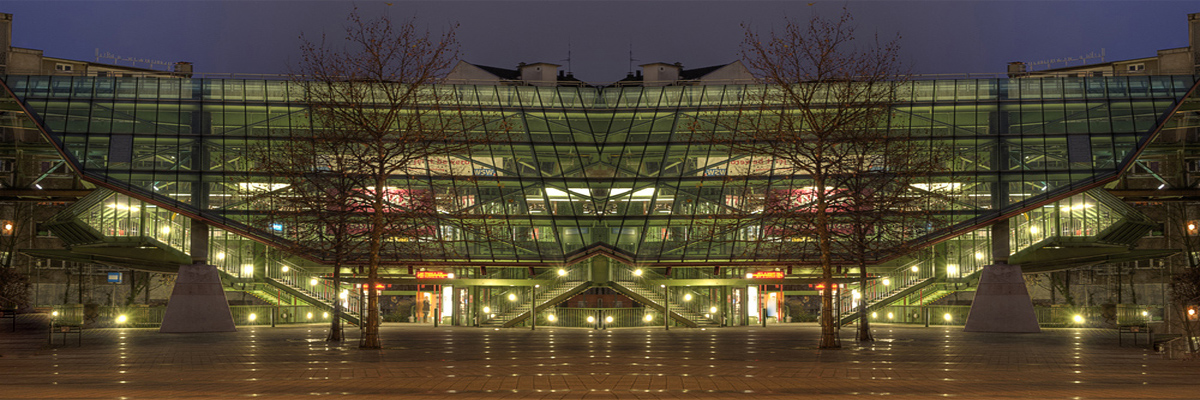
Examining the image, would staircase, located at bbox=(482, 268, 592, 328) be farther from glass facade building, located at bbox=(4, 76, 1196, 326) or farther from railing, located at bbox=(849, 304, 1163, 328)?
railing, located at bbox=(849, 304, 1163, 328)

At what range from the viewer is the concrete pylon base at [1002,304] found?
51.2 m

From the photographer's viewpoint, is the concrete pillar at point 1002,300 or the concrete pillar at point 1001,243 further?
the concrete pillar at point 1001,243

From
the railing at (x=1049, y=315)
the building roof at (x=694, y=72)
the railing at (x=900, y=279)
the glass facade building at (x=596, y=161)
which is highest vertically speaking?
the building roof at (x=694, y=72)

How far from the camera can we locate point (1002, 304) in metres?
51.9

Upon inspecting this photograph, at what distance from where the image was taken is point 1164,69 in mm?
82188

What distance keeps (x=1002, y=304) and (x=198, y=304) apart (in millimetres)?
38281

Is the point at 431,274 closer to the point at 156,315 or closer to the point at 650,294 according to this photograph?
the point at 650,294

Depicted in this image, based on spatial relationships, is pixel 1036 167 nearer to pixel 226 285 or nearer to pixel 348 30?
pixel 348 30

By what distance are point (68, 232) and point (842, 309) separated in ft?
137

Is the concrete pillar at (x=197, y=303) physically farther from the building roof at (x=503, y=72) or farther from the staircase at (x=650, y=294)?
the building roof at (x=503, y=72)

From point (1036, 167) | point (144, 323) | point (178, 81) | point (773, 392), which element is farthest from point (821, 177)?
point (144, 323)

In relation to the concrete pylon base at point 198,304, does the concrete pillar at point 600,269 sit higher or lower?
higher

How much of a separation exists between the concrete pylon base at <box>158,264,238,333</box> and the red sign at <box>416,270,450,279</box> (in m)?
11.3

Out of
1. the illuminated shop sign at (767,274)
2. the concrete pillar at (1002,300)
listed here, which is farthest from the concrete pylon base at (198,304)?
the concrete pillar at (1002,300)
